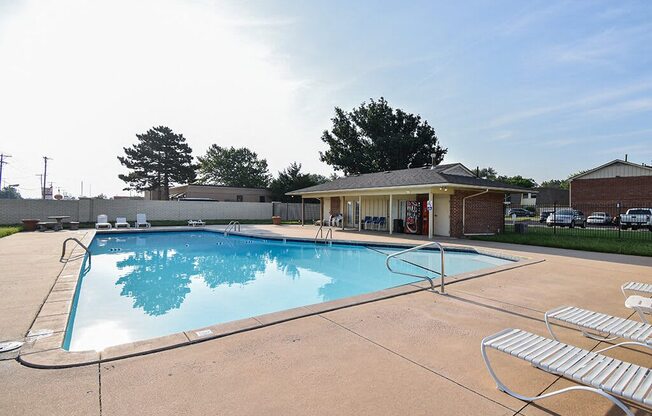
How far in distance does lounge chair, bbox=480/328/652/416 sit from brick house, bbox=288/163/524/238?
40.1ft

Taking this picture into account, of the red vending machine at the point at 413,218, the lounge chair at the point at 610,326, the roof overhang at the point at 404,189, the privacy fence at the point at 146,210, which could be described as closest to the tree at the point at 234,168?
the privacy fence at the point at 146,210

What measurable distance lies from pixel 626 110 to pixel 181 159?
117 feet

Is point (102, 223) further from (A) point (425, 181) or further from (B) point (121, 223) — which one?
(A) point (425, 181)

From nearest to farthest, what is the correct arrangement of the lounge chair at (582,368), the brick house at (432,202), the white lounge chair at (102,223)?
the lounge chair at (582,368), the brick house at (432,202), the white lounge chair at (102,223)

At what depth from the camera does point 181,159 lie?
3522 centimetres

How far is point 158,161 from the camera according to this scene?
34.4 meters

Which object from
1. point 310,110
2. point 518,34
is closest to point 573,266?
point 518,34

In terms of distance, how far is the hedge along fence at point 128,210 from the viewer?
21031mm

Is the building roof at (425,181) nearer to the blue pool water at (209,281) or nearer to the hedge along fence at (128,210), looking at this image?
the blue pool water at (209,281)

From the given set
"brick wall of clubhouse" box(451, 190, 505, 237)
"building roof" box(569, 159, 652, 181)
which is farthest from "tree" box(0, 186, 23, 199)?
"building roof" box(569, 159, 652, 181)

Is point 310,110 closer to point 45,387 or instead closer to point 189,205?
point 189,205

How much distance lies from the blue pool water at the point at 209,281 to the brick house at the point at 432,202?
13.5 ft

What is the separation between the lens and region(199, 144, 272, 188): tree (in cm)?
5159

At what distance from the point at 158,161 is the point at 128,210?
37.6 ft
